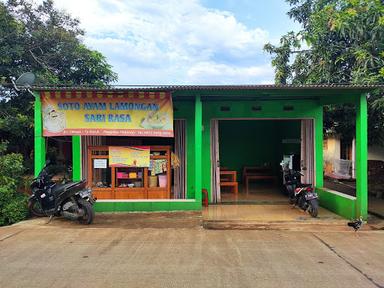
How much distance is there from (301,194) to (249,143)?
5.69 meters

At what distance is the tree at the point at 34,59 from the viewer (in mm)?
10320

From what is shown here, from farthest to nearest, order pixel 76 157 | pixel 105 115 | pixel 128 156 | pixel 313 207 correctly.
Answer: pixel 76 157 < pixel 128 156 < pixel 105 115 < pixel 313 207

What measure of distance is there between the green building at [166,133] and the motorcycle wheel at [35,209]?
30.5 inches

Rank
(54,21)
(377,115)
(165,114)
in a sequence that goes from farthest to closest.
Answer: (54,21) < (377,115) < (165,114)

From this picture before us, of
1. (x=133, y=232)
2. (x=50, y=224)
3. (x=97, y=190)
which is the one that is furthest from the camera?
(x=97, y=190)

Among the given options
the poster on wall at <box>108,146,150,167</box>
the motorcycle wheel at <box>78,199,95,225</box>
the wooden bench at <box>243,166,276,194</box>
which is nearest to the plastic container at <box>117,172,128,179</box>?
the poster on wall at <box>108,146,150,167</box>

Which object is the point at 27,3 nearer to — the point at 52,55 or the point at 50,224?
the point at 52,55

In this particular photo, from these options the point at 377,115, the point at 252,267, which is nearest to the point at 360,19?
the point at 377,115

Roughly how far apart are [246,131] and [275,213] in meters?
6.15

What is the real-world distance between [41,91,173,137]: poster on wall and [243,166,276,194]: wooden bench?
4.90 m

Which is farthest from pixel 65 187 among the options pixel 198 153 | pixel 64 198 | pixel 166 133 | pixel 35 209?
pixel 198 153

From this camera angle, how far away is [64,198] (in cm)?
762

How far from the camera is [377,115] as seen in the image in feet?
32.9

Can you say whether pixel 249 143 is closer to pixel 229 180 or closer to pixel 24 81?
pixel 229 180
